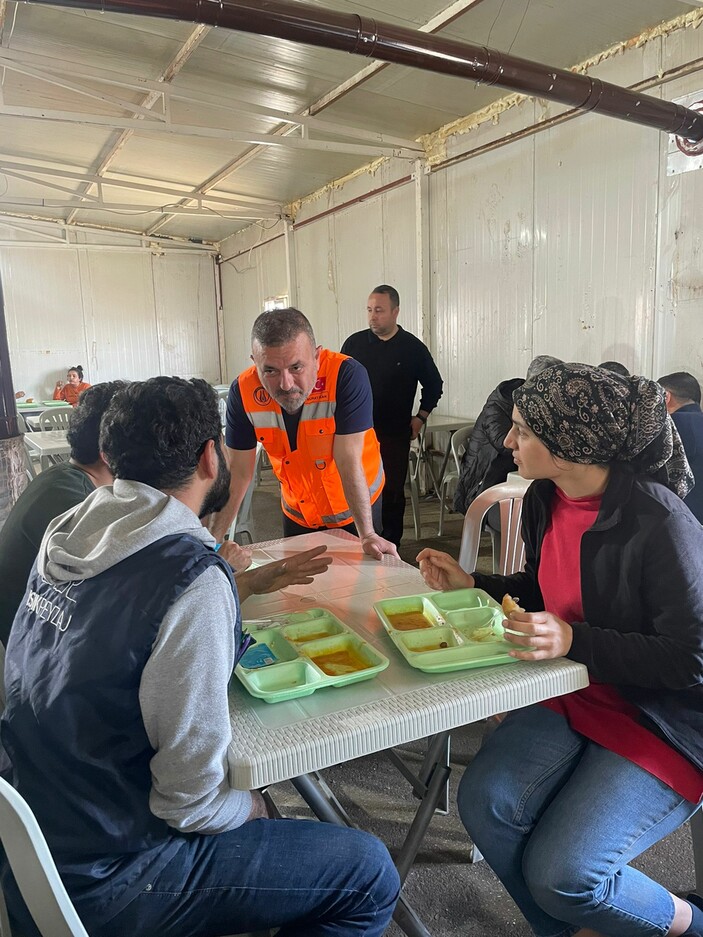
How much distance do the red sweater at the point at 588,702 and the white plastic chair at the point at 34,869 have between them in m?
1.05

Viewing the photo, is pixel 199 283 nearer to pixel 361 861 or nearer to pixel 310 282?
pixel 310 282

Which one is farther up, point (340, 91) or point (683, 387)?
point (340, 91)

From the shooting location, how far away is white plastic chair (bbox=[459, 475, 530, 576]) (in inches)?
84.7

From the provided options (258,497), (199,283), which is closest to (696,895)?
(258,497)

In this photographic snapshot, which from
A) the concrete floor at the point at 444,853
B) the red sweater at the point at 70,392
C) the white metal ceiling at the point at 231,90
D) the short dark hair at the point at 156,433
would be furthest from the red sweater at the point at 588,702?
the red sweater at the point at 70,392

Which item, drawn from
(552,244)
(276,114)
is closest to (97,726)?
(552,244)

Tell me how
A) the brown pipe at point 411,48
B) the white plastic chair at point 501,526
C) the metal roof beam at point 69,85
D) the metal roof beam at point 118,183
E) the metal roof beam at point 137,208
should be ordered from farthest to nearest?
1. the metal roof beam at point 137,208
2. the metal roof beam at point 118,183
3. the metal roof beam at point 69,85
4. the brown pipe at point 411,48
5. the white plastic chair at point 501,526

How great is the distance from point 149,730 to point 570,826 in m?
0.85

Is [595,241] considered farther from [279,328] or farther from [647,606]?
[647,606]

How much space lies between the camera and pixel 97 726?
98 centimetres

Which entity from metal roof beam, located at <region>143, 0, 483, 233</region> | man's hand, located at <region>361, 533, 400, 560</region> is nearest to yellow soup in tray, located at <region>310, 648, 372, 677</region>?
man's hand, located at <region>361, 533, 400, 560</region>

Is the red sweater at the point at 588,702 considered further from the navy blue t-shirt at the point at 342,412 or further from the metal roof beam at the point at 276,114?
the metal roof beam at the point at 276,114

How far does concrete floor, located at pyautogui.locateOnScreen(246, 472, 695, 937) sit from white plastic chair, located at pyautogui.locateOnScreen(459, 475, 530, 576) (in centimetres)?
66

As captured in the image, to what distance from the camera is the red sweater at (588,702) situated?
4.41 ft
